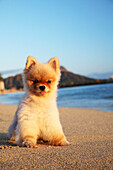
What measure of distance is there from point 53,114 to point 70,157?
109 cm

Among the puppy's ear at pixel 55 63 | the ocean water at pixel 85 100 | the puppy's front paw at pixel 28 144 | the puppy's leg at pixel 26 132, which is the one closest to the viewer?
the puppy's front paw at pixel 28 144

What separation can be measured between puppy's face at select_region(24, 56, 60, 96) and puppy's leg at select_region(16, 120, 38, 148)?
507mm

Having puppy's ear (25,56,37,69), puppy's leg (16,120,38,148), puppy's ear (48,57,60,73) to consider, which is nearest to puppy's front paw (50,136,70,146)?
puppy's leg (16,120,38,148)

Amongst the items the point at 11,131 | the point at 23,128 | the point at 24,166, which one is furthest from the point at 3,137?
the point at 24,166

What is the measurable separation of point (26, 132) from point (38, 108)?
1.44 feet

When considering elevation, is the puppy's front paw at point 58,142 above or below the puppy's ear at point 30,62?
below

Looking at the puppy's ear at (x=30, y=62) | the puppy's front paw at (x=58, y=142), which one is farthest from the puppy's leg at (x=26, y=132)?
the puppy's ear at (x=30, y=62)

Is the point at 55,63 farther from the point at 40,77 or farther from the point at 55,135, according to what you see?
the point at 55,135

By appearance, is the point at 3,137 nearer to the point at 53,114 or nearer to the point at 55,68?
the point at 53,114

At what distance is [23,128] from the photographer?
9.65 ft

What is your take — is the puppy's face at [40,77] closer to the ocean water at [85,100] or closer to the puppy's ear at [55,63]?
the puppy's ear at [55,63]

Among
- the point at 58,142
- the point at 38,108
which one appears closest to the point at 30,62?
the point at 38,108

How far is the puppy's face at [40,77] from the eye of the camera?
293 cm

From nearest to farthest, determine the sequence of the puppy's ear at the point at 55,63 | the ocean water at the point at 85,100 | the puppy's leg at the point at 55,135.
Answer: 1. the puppy's leg at the point at 55,135
2. the puppy's ear at the point at 55,63
3. the ocean water at the point at 85,100
